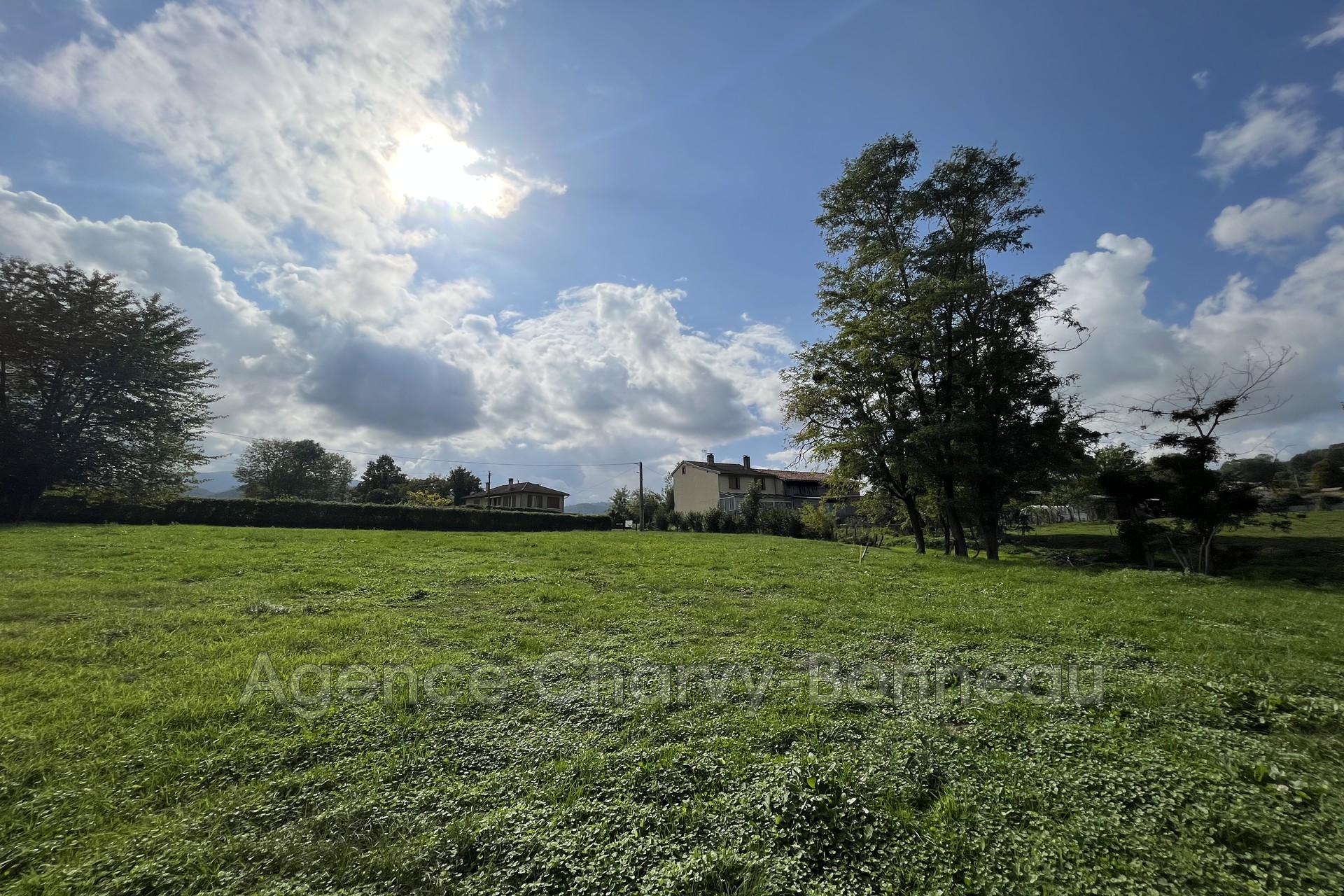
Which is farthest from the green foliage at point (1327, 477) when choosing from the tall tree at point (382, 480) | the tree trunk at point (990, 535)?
the tall tree at point (382, 480)

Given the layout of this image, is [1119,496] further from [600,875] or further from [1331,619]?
[600,875]

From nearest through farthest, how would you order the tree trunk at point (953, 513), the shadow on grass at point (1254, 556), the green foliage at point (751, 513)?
the shadow on grass at point (1254, 556) → the tree trunk at point (953, 513) → the green foliage at point (751, 513)

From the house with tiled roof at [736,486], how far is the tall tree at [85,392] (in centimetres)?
3799

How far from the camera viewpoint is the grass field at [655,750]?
2.58m

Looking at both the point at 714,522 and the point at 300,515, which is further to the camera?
the point at 714,522

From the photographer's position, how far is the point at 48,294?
23.7 m

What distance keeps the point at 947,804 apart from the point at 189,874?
164 inches

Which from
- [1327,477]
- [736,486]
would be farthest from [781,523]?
[1327,477]

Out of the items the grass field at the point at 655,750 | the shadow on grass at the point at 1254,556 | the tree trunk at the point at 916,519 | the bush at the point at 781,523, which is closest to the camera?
the grass field at the point at 655,750

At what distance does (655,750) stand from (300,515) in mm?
31590

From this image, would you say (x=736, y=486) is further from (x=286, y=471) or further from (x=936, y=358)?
(x=286, y=471)

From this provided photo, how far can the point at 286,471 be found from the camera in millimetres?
70875

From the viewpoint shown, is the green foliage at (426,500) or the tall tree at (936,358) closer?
the tall tree at (936,358)

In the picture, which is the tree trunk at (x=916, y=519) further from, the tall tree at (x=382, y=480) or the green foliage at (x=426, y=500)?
the tall tree at (x=382, y=480)
